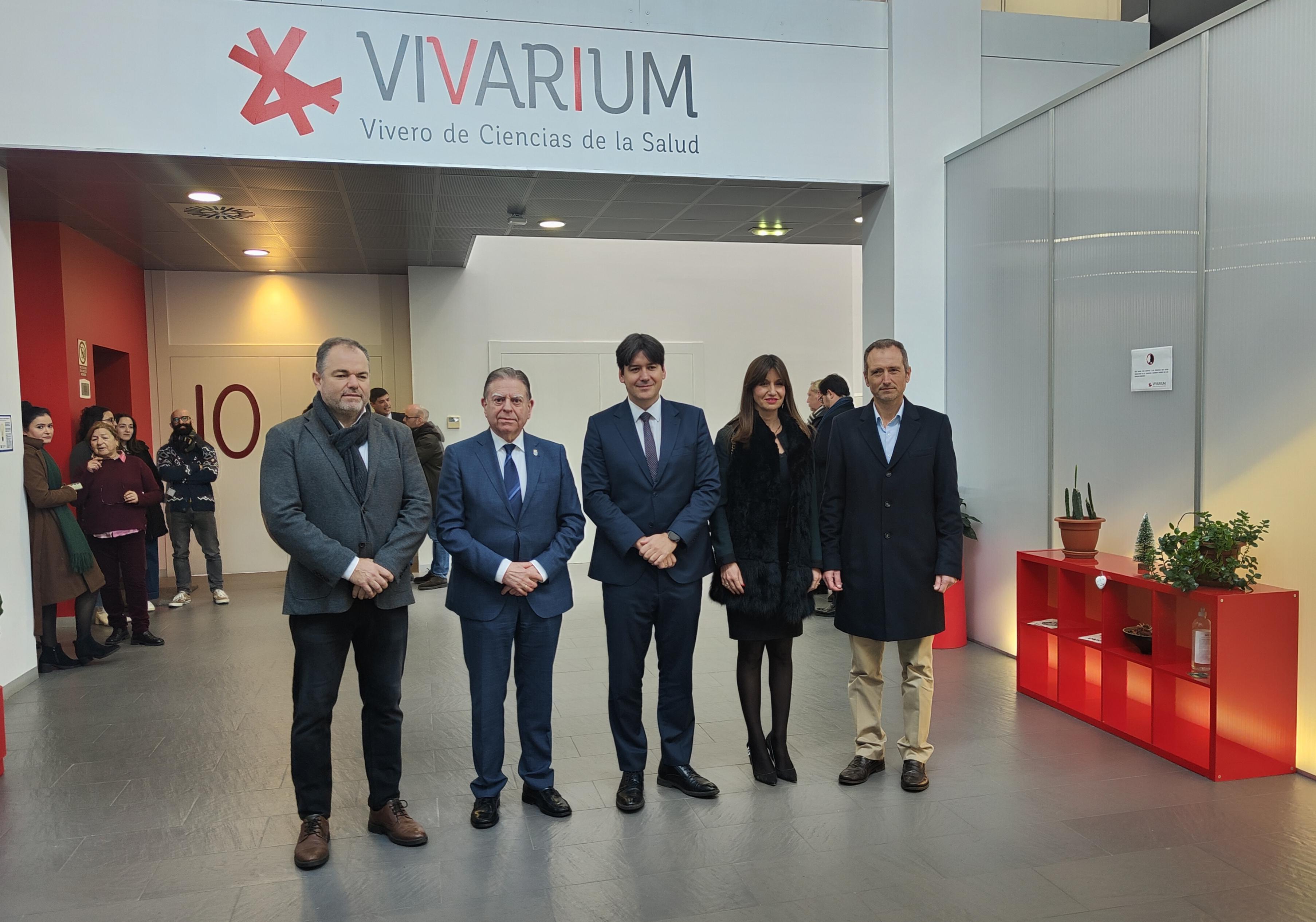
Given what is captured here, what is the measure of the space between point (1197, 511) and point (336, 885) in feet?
12.6

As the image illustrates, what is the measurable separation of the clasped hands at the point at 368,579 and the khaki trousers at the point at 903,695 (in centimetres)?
184

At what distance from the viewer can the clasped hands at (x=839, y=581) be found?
365cm

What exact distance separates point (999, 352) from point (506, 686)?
383 centimetres

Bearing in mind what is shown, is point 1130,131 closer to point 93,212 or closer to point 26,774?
point 26,774

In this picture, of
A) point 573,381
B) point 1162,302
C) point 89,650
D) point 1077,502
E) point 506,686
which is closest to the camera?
point 506,686

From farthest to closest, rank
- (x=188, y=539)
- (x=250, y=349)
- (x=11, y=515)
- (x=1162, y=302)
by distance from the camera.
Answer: (x=250, y=349) → (x=188, y=539) → (x=11, y=515) → (x=1162, y=302)

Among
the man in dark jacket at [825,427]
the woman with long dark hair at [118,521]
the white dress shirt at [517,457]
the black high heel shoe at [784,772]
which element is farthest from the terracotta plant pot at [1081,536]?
the woman with long dark hair at [118,521]

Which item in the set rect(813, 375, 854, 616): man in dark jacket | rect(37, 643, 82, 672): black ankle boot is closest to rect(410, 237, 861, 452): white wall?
rect(813, 375, 854, 616): man in dark jacket

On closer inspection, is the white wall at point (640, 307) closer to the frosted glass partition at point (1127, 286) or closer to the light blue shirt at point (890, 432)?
the frosted glass partition at point (1127, 286)

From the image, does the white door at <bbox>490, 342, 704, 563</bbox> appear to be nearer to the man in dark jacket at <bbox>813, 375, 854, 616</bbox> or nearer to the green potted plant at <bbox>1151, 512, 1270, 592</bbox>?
the man in dark jacket at <bbox>813, 375, 854, 616</bbox>

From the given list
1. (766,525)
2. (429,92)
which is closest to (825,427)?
(766,525)

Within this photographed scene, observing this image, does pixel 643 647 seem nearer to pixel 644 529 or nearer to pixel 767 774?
pixel 644 529

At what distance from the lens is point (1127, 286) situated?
15.3 ft

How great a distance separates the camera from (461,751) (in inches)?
167
